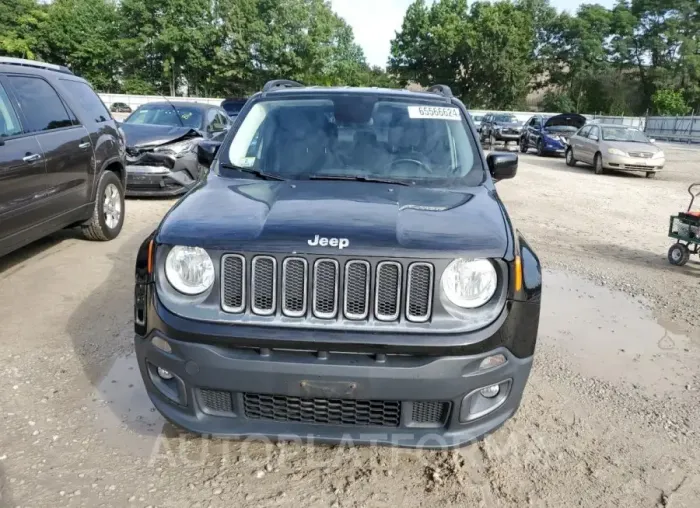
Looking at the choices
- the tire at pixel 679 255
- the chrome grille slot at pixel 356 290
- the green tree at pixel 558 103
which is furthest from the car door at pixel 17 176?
the green tree at pixel 558 103

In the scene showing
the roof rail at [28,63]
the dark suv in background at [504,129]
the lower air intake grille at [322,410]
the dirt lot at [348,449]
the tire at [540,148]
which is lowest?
the dirt lot at [348,449]

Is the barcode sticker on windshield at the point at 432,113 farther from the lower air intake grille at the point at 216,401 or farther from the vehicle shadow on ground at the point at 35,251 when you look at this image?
the vehicle shadow on ground at the point at 35,251

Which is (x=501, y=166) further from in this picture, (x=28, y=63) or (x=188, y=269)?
(x=28, y=63)

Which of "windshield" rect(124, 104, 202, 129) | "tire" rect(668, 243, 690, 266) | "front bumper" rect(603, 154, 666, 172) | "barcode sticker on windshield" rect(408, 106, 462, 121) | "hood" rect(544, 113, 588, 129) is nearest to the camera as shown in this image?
"barcode sticker on windshield" rect(408, 106, 462, 121)

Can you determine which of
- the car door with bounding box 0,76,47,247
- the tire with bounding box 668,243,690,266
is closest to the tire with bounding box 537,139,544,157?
the tire with bounding box 668,243,690,266

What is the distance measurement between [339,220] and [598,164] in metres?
16.6

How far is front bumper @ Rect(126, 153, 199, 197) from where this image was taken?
9500 mm

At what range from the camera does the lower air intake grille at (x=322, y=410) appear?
258 cm

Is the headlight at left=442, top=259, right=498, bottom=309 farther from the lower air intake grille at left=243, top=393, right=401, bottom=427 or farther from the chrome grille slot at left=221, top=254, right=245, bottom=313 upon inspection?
the chrome grille slot at left=221, top=254, right=245, bottom=313

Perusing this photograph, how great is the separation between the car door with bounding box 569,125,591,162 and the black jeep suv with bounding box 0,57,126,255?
1513 centimetres

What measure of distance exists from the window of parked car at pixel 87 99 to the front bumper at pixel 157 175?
217 cm

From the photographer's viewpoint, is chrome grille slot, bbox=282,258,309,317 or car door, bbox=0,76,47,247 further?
car door, bbox=0,76,47,247

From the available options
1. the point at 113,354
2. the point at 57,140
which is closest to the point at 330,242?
the point at 113,354

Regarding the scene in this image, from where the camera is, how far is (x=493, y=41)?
197 feet
